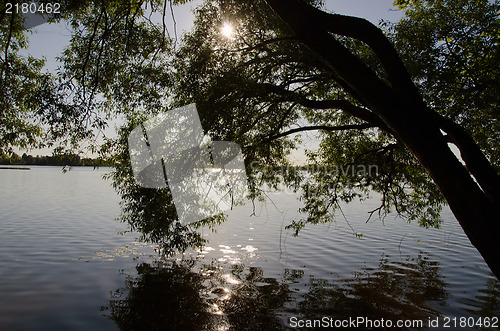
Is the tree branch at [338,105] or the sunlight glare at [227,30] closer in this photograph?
the tree branch at [338,105]

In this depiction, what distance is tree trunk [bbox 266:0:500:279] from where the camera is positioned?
3.91 m

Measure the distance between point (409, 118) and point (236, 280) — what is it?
8.54m

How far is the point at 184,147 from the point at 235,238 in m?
9.01

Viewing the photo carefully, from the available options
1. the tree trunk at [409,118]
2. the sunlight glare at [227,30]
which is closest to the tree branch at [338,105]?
the sunlight glare at [227,30]

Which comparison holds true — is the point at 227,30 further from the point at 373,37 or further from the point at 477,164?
the point at 477,164

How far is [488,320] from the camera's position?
8.36 m

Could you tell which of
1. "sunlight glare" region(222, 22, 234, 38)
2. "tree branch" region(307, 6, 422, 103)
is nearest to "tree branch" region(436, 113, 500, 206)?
"tree branch" region(307, 6, 422, 103)

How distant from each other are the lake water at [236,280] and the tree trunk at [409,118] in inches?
206

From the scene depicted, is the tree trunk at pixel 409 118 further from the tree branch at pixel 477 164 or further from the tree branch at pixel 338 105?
the tree branch at pixel 338 105

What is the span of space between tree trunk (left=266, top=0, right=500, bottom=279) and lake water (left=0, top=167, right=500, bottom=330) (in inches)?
206

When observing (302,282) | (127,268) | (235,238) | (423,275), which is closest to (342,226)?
(235,238)

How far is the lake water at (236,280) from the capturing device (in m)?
8.28

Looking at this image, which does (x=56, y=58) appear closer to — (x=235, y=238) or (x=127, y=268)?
(x=127, y=268)

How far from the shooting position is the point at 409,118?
430 cm
